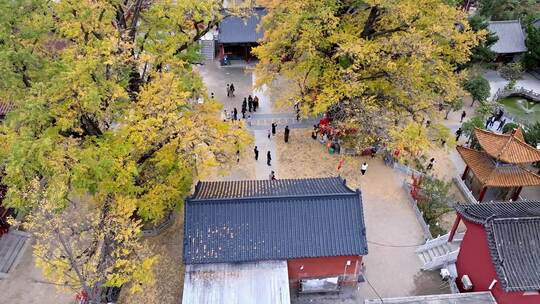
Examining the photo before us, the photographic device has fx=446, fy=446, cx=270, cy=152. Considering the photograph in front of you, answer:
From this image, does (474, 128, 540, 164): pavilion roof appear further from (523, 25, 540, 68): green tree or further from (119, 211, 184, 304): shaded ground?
(523, 25, 540, 68): green tree

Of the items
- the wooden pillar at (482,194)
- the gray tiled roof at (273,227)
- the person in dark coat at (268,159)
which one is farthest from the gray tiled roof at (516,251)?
the person in dark coat at (268,159)

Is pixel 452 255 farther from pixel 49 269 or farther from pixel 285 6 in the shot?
pixel 49 269

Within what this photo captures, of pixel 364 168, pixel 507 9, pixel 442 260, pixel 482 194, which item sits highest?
pixel 507 9

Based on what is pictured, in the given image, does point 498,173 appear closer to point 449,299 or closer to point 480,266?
point 480,266

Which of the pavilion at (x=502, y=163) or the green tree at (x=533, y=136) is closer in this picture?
the pavilion at (x=502, y=163)

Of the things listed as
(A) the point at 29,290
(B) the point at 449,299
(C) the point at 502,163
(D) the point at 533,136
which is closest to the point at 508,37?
(D) the point at 533,136

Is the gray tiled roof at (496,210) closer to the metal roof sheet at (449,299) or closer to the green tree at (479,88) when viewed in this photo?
the metal roof sheet at (449,299)
